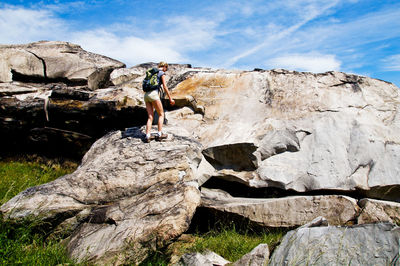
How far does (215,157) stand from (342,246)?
4.83 meters

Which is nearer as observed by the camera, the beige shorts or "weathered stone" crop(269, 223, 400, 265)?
"weathered stone" crop(269, 223, 400, 265)

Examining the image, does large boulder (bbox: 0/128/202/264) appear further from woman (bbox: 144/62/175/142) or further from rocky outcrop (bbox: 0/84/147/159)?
rocky outcrop (bbox: 0/84/147/159)

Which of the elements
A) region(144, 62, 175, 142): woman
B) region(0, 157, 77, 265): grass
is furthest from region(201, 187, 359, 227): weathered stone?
region(0, 157, 77, 265): grass

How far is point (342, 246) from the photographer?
4.64 m

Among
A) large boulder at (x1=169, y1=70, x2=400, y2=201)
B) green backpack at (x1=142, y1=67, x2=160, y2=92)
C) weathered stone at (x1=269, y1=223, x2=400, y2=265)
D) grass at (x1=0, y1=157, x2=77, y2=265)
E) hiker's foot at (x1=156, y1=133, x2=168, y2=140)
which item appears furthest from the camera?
green backpack at (x1=142, y1=67, x2=160, y2=92)

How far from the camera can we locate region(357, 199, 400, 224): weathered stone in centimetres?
705

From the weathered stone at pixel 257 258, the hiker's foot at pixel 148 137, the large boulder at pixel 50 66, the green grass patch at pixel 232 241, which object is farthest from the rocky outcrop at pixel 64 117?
the weathered stone at pixel 257 258

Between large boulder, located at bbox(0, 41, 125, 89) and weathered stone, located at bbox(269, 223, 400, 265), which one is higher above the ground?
large boulder, located at bbox(0, 41, 125, 89)

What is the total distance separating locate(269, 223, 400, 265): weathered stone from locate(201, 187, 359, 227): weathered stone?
2258 millimetres

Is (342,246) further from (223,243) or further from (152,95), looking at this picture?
(152,95)

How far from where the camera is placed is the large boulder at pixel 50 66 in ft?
40.8

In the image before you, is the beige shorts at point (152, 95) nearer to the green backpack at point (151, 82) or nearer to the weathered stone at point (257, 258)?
the green backpack at point (151, 82)

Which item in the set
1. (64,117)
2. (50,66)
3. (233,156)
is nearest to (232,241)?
(233,156)

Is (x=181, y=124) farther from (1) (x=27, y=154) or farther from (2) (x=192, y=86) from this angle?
(1) (x=27, y=154)
